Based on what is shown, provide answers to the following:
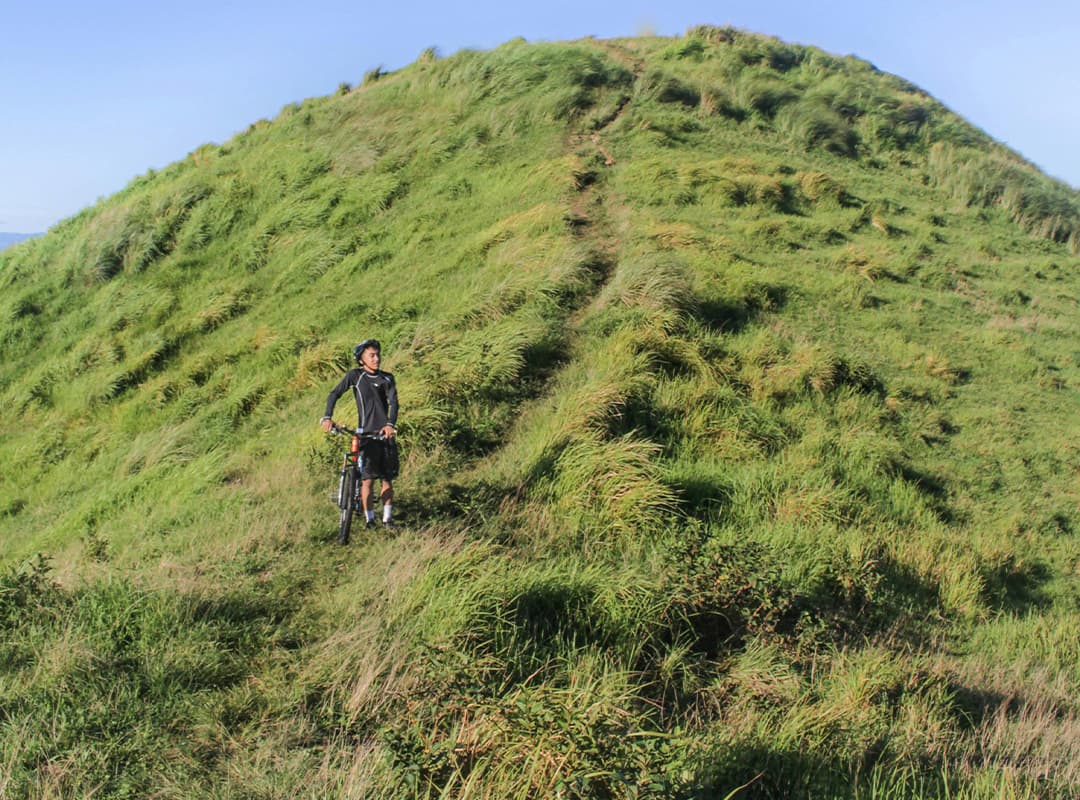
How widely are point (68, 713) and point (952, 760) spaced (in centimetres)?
504

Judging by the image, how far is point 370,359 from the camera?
23.9ft

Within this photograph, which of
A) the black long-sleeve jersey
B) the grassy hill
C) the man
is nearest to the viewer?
the grassy hill

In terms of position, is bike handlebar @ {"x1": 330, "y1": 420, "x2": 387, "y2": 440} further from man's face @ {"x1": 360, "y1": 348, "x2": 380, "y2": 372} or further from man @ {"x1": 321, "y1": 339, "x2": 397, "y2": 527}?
man's face @ {"x1": 360, "y1": 348, "x2": 380, "y2": 372}

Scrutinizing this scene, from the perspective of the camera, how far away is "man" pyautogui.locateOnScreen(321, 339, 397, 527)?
6.97 m

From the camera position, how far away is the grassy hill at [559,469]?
4344 millimetres

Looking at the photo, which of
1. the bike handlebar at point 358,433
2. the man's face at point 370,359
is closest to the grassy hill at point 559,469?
the bike handlebar at point 358,433

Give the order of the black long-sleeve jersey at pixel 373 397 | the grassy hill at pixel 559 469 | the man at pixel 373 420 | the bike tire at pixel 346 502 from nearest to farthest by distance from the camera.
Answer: the grassy hill at pixel 559 469
the bike tire at pixel 346 502
the man at pixel 373 420
the black long-sleeve jersey at pixel 373 397

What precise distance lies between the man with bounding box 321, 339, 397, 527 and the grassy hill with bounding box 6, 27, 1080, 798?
38 cm

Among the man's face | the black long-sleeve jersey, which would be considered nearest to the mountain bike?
the black long-sleeve jersey

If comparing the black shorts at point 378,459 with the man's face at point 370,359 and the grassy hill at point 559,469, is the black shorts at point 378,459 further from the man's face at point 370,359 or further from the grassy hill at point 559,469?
the man's face at point 370,359

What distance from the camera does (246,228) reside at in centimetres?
1878

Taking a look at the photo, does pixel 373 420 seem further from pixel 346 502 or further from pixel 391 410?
pixel 346 502

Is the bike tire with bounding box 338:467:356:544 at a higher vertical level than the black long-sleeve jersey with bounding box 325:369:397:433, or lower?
lower

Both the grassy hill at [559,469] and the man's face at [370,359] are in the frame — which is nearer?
the grassy hill at [559,469]
